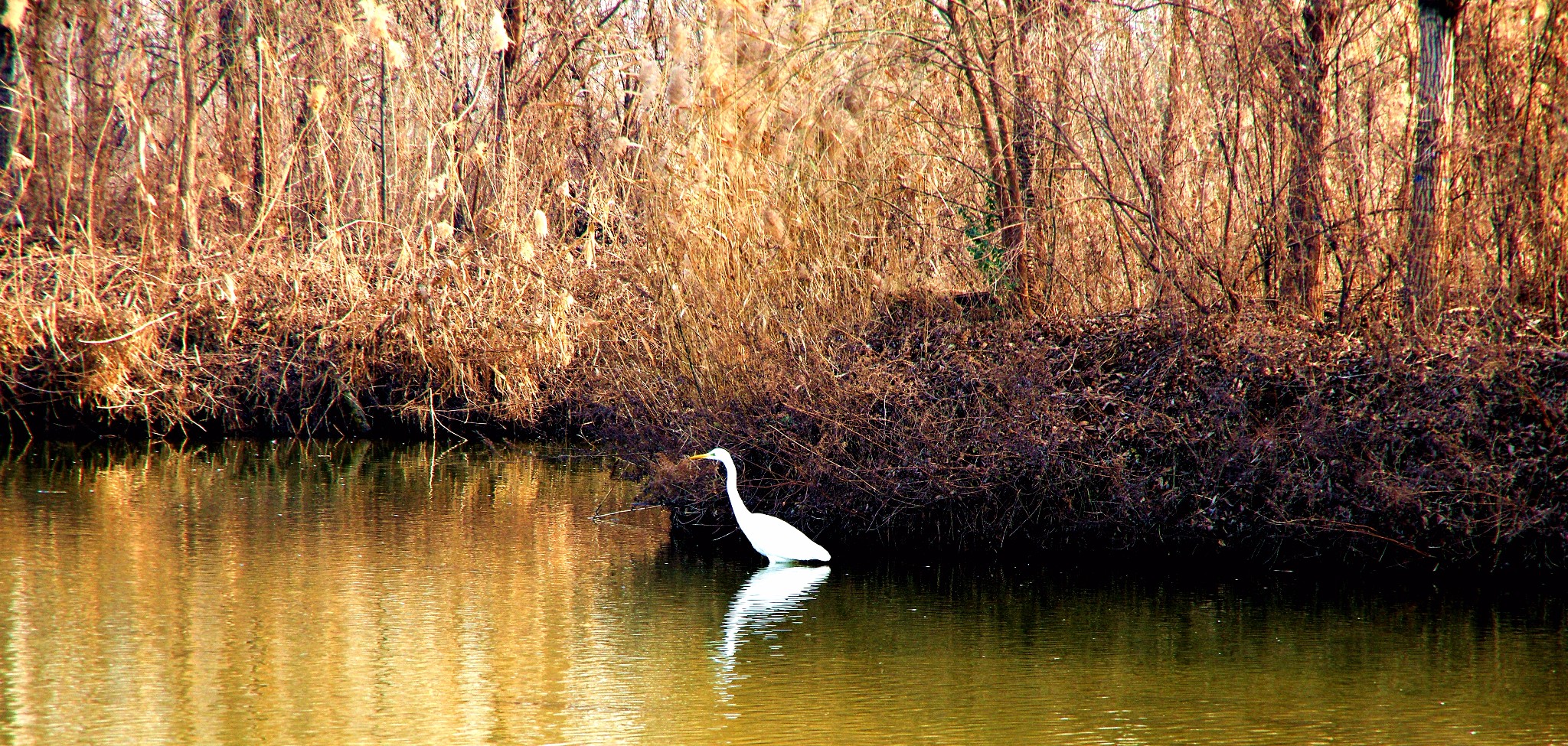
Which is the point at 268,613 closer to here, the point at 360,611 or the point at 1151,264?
the point at 360,611

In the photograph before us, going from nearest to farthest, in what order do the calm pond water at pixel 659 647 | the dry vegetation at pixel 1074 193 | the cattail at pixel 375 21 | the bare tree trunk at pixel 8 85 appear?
1. the calm pond water at pixel 659 647
2. the dry vegetation at pixel 1074 193
3. the cattail at pixel 375 21
4. the bare tree trunk at pixel 8 85

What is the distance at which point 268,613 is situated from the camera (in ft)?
24.1

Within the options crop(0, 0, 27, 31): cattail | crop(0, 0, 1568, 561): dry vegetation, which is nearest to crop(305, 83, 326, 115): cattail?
crop(0, 0, 1568, 561): dry vegetation

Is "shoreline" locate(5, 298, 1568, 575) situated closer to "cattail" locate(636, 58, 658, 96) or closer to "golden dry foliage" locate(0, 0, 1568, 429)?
"golden dry foliage" locate(0, 0, 1568, 429)

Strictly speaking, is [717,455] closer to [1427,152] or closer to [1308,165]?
[1308,165]

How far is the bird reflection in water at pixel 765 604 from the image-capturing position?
22.6ft

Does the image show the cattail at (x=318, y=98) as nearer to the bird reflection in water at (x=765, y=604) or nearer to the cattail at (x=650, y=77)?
the cattail at (x=650, y=77)

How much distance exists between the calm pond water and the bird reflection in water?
0.08ft

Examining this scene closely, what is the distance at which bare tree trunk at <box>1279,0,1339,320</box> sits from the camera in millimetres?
9320

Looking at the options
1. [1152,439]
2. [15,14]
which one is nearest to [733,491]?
→ [1152,439]

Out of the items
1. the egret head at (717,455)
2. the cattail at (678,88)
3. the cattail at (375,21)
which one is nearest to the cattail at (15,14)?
the cattail at (375,21)

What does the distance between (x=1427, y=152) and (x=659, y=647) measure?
5.70m

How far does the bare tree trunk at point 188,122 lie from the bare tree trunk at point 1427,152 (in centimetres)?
1165

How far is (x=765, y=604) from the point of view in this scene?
320 inches
